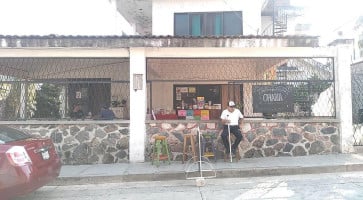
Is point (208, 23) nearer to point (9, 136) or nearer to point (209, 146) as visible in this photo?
point (209, 146)

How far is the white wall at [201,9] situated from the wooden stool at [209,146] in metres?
6.25

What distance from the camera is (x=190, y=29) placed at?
14891 millimetres

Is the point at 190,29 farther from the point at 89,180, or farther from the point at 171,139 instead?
the point at 89,180

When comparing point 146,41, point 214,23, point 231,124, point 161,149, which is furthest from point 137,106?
point 214,23

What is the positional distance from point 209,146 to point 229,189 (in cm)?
257

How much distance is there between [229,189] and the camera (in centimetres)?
739

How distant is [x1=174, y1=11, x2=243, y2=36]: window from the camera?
14.8 m

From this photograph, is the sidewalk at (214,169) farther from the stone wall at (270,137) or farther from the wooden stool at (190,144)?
the stone wall at (270,137)

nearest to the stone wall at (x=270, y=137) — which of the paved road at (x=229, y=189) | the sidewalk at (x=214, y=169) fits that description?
the sidewalk at (x=214, y=169)

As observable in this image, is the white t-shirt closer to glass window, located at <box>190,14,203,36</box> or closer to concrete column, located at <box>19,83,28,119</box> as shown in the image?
concrete column, located at <box>19,83,28,119</box>

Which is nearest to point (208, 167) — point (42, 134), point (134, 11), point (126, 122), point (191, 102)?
point (126, 122)

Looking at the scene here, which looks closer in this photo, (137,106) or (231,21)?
(137,106)

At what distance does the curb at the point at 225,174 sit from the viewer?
8414 millimetres

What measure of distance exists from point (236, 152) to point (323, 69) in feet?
12.4
